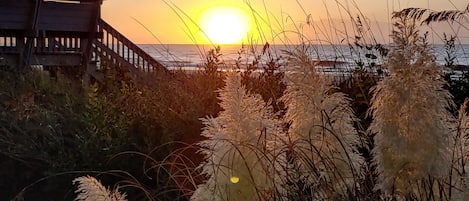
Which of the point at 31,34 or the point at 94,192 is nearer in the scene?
the point at 94,192

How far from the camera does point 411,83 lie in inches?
66.6

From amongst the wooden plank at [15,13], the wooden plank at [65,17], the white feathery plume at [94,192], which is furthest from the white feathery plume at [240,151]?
the wooden plank at [65,17]

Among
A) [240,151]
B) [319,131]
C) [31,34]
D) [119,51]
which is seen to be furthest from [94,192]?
[119,51]

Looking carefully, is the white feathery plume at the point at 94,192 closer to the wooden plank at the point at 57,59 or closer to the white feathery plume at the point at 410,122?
the white feathery plume at the point at 410,122

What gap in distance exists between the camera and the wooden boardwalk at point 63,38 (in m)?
12.5

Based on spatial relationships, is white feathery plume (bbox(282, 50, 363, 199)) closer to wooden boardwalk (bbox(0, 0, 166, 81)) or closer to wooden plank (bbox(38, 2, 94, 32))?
wooden boardwalk (bbox(0, 0, 166, 81))

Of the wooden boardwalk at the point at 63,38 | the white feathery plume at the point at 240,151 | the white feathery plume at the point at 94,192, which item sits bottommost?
the white feathery plume at the point at 94,192

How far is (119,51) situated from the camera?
14.5m

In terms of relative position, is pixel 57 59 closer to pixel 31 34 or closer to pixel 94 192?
pixel 31 34

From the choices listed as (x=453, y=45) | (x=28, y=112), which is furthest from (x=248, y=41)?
(x=28, y=112)

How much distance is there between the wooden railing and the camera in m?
13.8

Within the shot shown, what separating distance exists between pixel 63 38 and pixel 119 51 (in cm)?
123

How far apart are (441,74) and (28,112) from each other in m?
4.89

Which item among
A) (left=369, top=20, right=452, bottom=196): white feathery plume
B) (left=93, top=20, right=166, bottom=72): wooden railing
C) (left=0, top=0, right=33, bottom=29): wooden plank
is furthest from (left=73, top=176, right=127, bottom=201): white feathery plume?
(left=93, top=20, right=166, bottom=72): wooden railing
